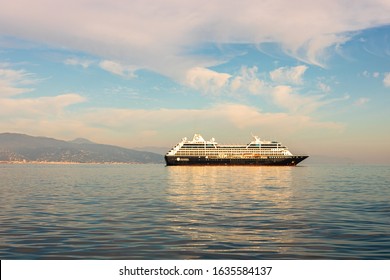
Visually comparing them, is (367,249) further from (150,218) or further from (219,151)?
(219,151)

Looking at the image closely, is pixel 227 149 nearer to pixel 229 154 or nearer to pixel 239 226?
pixel 229 154

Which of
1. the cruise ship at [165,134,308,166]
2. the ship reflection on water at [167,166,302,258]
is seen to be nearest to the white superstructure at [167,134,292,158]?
the cruise ship at [165,134,308,166]

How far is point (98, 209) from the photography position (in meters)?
23.2

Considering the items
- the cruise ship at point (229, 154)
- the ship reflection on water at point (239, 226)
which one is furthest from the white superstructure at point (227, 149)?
the ship reflection on water at point (239, 226)

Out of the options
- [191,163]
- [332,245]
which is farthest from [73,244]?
[191,163]

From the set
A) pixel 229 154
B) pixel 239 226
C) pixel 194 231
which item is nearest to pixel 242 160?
pixel 229 154

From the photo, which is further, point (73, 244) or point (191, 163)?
point (191, 163)

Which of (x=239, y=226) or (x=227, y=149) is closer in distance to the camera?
(x=239, y=226)

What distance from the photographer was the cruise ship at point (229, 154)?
467ft

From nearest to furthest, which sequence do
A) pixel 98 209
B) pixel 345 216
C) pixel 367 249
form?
pixel 367 249 < pixel 345 216 < pixel 98 209

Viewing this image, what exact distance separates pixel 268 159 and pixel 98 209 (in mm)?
122896

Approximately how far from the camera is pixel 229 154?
14625 centimetres

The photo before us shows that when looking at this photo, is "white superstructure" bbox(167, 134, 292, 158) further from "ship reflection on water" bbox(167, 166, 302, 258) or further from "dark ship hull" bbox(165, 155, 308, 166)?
"ship reflection on water" bbox(167, 166, 302, 258)
